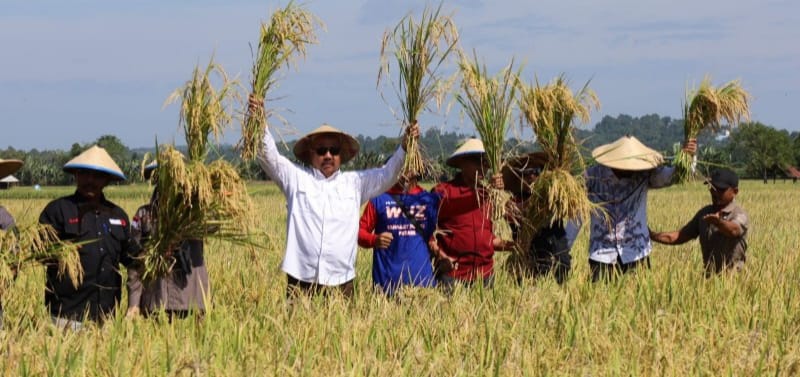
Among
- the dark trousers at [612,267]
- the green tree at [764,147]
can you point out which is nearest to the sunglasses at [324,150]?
the dark trousers at [612,267]

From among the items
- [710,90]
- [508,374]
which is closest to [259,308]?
[508,374]

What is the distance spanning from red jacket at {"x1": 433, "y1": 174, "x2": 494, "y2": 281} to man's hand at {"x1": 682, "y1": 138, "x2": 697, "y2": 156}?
1.23m

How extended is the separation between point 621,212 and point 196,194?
2688mm

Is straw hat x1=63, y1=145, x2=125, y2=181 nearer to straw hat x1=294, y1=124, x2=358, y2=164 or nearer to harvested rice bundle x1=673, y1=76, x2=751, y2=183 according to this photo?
straw hat x1=294, y1=124, x2=358, y2=164

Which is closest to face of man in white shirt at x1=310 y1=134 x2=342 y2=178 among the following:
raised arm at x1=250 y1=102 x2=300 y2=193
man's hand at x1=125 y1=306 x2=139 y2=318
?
raised arm at x1=250 y1=102 x2=300 y2=193

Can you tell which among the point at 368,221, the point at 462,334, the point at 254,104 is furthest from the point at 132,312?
the point at 462,334

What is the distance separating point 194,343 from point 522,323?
1.49m

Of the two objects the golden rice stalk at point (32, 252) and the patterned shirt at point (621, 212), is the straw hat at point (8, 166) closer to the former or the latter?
the golden rice stalk at point (32, 252)

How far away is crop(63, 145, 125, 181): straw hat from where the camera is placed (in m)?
4.58

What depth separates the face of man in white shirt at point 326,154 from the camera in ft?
17.4

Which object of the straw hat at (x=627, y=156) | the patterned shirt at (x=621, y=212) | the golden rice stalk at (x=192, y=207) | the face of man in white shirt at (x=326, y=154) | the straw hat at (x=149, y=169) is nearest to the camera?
the golden rice stalk at (x=192, y=207)

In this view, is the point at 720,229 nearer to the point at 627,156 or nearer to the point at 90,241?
the point at 627,156

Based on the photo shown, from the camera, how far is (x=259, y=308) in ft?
16.4

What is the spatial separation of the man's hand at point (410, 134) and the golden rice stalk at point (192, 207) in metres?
0.90
